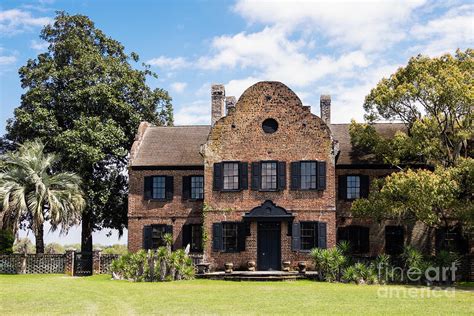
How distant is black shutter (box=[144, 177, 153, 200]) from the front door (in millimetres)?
6796

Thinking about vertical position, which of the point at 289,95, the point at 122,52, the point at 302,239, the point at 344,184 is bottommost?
the point at 302,239

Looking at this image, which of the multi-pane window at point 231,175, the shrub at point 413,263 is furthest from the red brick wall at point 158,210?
the shrub at point 413,263

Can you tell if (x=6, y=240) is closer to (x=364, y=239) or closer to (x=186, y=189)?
(x=186, y=189)

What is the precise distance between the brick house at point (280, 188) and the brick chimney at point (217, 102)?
53 mm

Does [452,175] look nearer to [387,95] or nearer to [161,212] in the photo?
[387,95]

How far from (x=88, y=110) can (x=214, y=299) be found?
21093 mm

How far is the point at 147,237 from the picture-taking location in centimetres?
3531

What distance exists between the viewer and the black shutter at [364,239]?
111 feet

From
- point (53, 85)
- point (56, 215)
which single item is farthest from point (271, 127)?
point (53, 85)

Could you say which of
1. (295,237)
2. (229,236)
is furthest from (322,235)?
(229,236)

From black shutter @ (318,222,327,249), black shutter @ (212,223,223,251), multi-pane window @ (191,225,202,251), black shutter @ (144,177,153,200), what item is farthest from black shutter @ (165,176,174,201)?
black shutter @ (318,222,327,249)

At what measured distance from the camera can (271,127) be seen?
33.2m

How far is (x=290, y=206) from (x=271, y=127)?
13.4 ft

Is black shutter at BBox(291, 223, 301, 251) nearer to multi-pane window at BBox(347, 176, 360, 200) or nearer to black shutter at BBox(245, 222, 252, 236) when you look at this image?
black shutter at BBox(245, 222, 252, 236)
